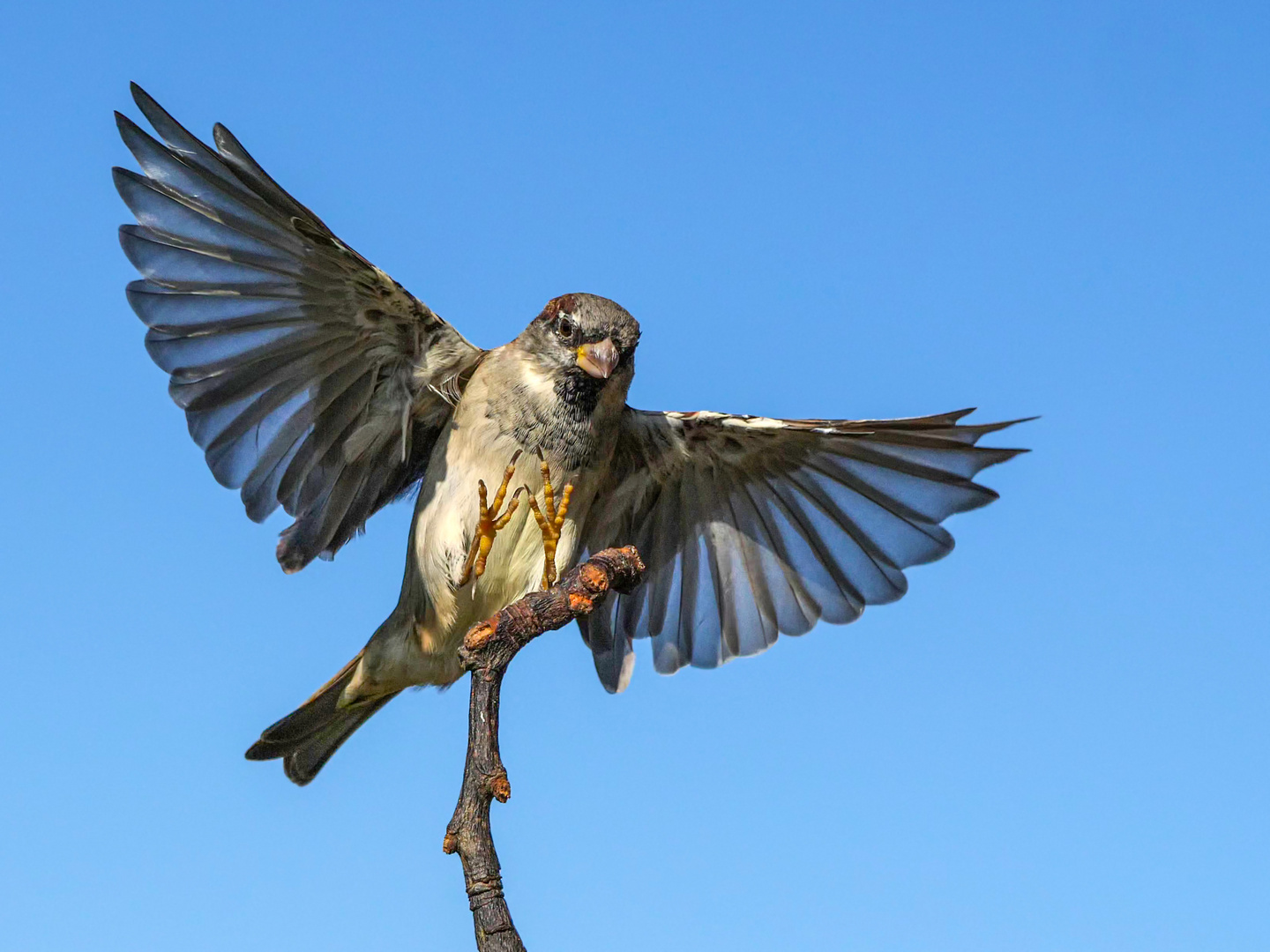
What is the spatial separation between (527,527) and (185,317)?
5.76 feet

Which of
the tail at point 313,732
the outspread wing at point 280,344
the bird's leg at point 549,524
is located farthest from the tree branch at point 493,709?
the tail at point 313,732

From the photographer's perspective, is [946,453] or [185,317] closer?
[185,317]

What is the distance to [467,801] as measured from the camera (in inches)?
134

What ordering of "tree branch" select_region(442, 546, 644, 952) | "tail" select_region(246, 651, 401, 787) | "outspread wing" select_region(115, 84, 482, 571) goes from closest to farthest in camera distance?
1. "tree branch" select_region(442, 546, 644, 952)
2. "outspread wing" select_region(115, 84, 482, 571)
3. "tail" select_region(246, 651, 401, 787)

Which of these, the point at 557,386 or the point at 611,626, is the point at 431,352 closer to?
the point at 557,386

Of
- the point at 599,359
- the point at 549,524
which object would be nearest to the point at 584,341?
the point at 599,359

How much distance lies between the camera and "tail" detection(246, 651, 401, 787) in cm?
578

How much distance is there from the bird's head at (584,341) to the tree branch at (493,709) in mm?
1629

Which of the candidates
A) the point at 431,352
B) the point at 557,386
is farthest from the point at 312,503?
the point at 557,386

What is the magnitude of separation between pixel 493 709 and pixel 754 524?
329 cm

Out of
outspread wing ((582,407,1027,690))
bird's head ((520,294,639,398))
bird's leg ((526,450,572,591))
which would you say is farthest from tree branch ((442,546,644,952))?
outspread wing ((582,407,1027,690))

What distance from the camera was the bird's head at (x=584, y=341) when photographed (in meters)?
5.45

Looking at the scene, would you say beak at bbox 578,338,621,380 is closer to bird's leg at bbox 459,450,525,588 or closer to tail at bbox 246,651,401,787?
bird's leg at bbox 459,450,525,588

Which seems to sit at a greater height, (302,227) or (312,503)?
(302,227)
